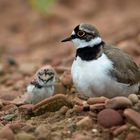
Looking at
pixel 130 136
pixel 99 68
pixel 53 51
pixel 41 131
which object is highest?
pixel 53 51

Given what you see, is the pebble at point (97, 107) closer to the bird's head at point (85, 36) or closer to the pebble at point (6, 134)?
the pebble at point (6, 134)

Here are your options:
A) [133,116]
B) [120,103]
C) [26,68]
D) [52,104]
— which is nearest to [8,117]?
[52,104]

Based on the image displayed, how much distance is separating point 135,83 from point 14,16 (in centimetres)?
819

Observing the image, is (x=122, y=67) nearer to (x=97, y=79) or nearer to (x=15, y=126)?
(x=97, y=79)

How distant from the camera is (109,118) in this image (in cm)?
629

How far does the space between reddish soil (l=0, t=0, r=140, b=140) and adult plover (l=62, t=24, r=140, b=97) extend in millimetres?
→ 377

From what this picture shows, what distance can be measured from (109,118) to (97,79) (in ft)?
3.08

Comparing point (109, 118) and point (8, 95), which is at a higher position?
point (8, 95)

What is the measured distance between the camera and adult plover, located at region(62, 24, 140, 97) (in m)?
7.19

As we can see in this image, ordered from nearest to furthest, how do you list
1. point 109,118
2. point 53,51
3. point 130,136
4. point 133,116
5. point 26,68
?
point 130,136 < point 133,116 < point 109,118 < point 26,68 < point 53,51

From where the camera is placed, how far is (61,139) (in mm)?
6129

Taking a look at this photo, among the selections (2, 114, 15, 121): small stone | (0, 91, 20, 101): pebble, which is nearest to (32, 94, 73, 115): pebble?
(2, 114, 15, 121): small stone

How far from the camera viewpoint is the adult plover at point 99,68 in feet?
23.6

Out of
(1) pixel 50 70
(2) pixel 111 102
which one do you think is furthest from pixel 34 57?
(2) pixel 111 102
